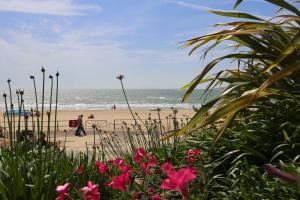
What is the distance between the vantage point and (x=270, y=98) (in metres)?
3.98

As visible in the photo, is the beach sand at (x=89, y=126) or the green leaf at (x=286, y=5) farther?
the beach sand at (x=89, y=126)

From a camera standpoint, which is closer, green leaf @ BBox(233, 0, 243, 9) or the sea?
green leaf @ BBox(233, 0, 243, 9)

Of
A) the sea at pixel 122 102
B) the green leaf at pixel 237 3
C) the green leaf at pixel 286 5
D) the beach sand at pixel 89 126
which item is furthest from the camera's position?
the sea at pixel 122 102

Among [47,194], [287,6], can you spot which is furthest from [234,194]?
[287,6]

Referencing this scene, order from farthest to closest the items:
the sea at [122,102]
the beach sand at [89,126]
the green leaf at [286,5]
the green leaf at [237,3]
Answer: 1. the sea at [122,102]
2. the beach sand at [89,126]
3. the green leaf at [237,3]
4. the green leaf at [286,5]

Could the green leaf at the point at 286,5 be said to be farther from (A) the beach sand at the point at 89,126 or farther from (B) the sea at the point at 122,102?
(B) the sea at the point at 122,102

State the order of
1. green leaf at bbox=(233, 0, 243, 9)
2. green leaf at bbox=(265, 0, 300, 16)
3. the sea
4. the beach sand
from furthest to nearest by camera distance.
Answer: the sea → the beach sand → green leaf at bbox=(233, 0, 243, 9) → green leaf at bbox=(265, 0, 300, 16)

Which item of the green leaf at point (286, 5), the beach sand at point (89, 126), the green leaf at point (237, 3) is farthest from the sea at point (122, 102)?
the green leaf at point (286, 5)

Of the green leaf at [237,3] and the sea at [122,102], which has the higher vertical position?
the green leaf at [237,3]

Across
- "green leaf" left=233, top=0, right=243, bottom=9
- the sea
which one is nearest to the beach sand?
"green leaf" left=233, top=0, right=243, bottom=9

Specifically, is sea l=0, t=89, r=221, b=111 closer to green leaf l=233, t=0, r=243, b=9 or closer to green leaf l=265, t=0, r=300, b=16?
green leaf l=233, t=0, r=243, b=9

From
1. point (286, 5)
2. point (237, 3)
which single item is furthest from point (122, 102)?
point (286, 5)

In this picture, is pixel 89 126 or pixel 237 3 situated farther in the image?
pixel 89 126

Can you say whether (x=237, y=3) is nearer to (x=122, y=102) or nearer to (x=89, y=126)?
(x=89, y=126)
